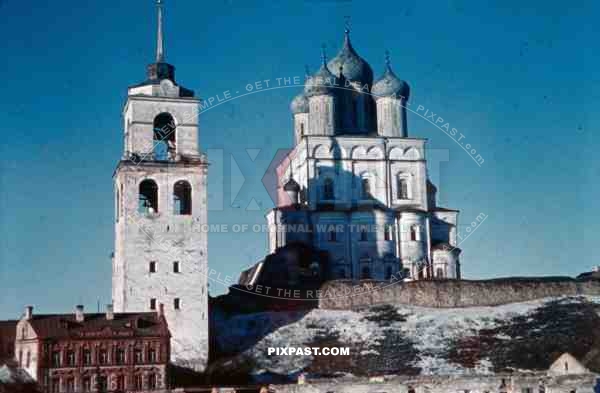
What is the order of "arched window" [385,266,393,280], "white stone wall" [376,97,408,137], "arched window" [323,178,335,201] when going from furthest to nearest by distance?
"white stone wall" [376,97,408,137] → "arched window" [323,178,335,201] → "arched window" [385,266,393,280]

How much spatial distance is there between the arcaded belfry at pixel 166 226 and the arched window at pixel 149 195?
7.8 inches

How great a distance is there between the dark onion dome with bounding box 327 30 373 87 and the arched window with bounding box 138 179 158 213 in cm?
2356

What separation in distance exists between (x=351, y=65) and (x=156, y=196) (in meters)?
25.5

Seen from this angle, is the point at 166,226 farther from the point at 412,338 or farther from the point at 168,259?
the point at 412,338

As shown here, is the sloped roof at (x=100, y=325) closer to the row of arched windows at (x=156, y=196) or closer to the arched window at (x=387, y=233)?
the row of arched windows at (x=156, y=196)

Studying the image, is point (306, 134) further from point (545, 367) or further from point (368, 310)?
point (545, 367)

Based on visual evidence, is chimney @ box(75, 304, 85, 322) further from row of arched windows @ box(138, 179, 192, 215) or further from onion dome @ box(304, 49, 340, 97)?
onion dome @ box(304, 49, 340, 97)

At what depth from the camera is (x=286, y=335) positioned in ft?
163

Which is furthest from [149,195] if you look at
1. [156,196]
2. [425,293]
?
[425,293]

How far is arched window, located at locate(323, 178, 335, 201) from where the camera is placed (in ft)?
212

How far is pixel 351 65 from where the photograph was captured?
2783 inches

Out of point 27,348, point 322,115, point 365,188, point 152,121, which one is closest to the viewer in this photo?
point 27,348

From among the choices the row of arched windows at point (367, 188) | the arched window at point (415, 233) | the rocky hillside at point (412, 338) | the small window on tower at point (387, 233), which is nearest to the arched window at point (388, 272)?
the small window on tower at point (387, 233)

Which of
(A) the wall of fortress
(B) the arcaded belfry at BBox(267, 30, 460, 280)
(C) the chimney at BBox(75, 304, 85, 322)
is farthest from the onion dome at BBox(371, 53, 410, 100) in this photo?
(C) the chimney at BBox(75, 304, 85, 322)
